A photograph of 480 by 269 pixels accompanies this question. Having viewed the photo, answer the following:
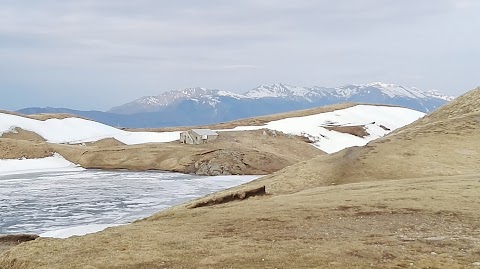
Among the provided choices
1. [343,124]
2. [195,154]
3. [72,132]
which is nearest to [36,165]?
[195,154]

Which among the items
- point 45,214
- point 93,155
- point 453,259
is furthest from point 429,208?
point 93,155

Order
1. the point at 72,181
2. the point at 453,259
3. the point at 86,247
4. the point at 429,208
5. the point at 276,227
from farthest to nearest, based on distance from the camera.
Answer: the point at 72,181
the point at 429,208
the point at 276,227
the point at 86,247
the point at 453,259

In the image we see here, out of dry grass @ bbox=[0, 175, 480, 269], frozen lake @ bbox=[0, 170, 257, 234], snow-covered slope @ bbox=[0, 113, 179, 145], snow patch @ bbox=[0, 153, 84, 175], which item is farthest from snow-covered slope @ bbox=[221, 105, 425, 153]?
dry grass @ bbox=[0, 175, 480, 269]

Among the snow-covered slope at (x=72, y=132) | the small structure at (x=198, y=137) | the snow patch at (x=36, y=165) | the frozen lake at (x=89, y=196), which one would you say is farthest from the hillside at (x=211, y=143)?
the frozen lake at (x=89, y=196)

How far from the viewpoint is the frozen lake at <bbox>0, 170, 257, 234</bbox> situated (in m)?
33.9

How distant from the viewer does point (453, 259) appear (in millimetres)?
12312

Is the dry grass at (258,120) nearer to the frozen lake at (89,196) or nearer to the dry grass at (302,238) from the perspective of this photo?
the frozen lake at (89,196)

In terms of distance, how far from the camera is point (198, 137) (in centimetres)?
8050

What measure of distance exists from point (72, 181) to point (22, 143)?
25540 mm

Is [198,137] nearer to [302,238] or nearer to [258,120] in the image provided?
[258,120]

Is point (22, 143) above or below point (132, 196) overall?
above

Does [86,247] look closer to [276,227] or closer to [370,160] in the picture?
[276,227]

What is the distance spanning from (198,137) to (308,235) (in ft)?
215

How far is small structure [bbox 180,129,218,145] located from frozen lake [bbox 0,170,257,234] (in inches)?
595
